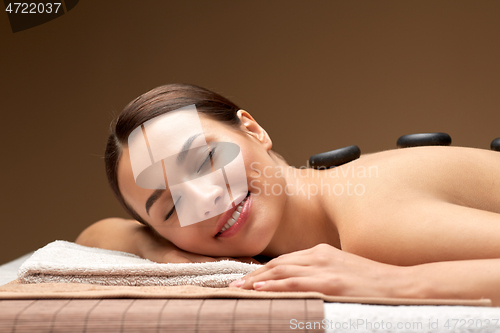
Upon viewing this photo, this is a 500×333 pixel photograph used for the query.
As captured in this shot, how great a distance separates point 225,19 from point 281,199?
139 centimetres

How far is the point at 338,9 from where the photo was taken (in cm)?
205

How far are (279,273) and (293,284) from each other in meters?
0.04

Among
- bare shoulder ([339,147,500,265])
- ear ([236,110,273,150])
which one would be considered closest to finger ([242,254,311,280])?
bare shoulder ([339,147,500,265])

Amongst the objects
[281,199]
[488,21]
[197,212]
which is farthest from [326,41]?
[197,212]

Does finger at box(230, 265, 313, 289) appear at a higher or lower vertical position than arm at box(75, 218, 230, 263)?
higher

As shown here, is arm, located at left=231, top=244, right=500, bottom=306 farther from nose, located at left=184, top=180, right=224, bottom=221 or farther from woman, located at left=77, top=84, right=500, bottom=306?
nose, located at left=184, top=180, right=224, bottom=221

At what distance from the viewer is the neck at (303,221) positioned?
3.48 feet

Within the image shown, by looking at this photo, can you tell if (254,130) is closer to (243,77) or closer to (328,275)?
(328,275)

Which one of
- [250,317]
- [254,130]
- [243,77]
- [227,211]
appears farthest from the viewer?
[243,77]

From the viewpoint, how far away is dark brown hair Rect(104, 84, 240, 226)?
1.05m

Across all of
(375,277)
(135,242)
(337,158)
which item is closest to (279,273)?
(375,277)

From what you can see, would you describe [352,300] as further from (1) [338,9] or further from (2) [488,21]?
(2) [488,21]

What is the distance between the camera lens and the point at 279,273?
0.71 m

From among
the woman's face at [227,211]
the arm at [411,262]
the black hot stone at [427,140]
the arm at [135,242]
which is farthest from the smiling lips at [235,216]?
the black hot stone at [427,140]
